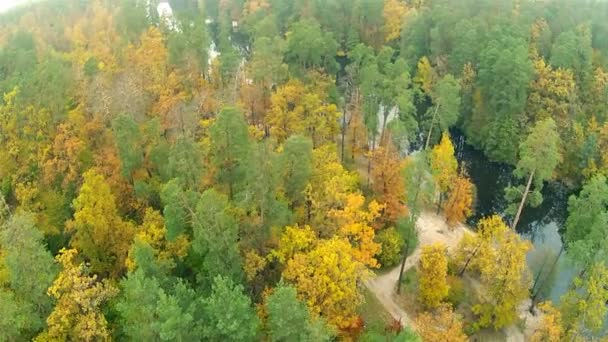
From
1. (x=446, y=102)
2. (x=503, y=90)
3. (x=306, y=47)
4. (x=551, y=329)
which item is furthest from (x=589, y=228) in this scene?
(x=306, y=47)

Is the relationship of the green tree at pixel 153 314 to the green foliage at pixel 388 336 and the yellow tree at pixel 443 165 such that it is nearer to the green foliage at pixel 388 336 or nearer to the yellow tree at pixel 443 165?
the green foliage at pixel 388 336

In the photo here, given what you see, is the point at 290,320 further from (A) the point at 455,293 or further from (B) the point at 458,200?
(B) the point at 458,200

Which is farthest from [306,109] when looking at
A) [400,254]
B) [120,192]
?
[120,192]

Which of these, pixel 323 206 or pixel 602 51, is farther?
pixel 602 51

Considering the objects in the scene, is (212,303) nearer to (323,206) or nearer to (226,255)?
(226,255)

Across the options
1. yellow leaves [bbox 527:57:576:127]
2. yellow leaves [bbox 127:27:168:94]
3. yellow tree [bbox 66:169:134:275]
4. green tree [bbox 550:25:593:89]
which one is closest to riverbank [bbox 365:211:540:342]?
yellow tree [bbox 66:169:134:275]

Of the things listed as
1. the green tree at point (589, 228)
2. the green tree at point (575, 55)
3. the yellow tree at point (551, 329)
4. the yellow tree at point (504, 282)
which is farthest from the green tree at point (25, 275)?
the green tree at point (575, 55)

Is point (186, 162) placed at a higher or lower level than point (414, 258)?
higher
